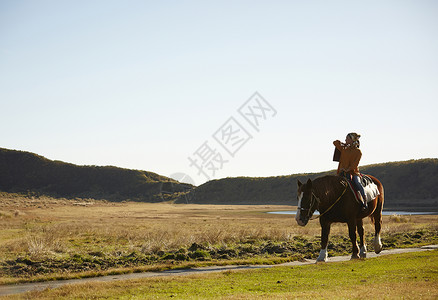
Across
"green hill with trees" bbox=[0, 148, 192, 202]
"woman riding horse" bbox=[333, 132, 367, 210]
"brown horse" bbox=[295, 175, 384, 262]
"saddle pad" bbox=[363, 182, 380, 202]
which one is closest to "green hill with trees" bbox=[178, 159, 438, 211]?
"green hill with trees" bbox=[0, 148, 192, 202]

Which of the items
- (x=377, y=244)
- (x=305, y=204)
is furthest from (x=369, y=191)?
(x=305, y=204)

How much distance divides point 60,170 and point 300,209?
493 ft

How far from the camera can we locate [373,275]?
14.1m

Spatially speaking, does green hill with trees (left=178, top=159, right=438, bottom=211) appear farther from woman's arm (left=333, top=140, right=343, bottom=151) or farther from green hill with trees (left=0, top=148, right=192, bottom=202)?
woman's arm (left=333, top=140, right=343, bottom=151)

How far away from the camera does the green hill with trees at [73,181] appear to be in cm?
14150

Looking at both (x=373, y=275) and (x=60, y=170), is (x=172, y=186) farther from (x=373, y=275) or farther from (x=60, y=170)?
(x=373, y=275)

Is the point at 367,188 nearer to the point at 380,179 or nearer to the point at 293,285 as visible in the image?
the point at 293,285

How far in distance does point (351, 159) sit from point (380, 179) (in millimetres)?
101785

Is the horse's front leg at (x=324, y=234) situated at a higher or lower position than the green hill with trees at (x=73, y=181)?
lower

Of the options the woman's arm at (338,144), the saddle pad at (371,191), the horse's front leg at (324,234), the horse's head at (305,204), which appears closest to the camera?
the horse's head at (305,204)

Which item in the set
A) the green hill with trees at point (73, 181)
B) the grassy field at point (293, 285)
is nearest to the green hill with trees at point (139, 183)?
the green hill with trees at point (73, 181)

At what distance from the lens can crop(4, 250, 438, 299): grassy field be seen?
1133cm

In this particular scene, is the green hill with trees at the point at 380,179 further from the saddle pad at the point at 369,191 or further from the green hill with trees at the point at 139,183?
the saddle pad at the point at 369,191

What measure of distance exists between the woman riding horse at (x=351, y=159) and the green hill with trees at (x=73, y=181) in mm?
124431
